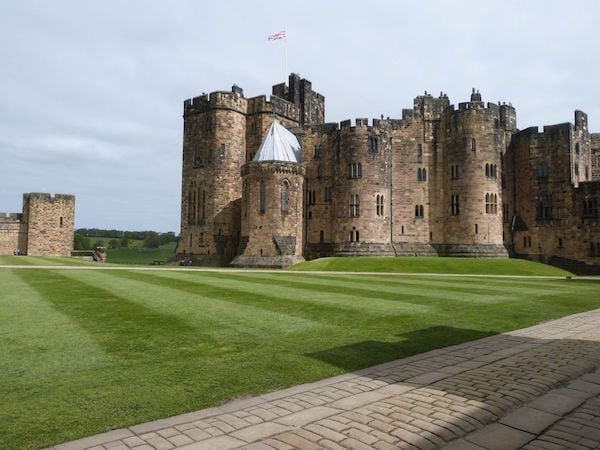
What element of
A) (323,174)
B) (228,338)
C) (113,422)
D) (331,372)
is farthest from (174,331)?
(323,174)

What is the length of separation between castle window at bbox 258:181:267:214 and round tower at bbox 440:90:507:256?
1910 cm

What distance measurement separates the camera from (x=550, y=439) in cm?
457

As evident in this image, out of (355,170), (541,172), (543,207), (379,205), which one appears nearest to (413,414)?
(379,205)

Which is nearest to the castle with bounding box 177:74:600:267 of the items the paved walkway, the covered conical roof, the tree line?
the covered conical roof

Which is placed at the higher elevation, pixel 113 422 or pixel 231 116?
pixel 231 116

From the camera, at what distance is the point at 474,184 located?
45.8m

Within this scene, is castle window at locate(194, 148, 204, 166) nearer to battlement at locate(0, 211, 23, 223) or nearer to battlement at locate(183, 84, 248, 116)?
battlement at locate(183, 84, 248, 116)

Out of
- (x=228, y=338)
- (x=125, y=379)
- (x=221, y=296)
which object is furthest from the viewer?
(x=221, y=296)

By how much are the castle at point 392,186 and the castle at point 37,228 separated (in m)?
22.3

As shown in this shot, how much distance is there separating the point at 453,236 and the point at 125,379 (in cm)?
4426

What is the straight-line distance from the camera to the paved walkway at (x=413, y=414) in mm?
4422

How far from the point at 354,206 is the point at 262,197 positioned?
31.5 ft

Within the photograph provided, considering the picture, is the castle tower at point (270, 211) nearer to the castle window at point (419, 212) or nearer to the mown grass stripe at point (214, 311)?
the castle window at point (419, 212)

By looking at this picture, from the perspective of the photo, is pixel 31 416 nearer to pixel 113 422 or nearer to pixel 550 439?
pixel 113 422
